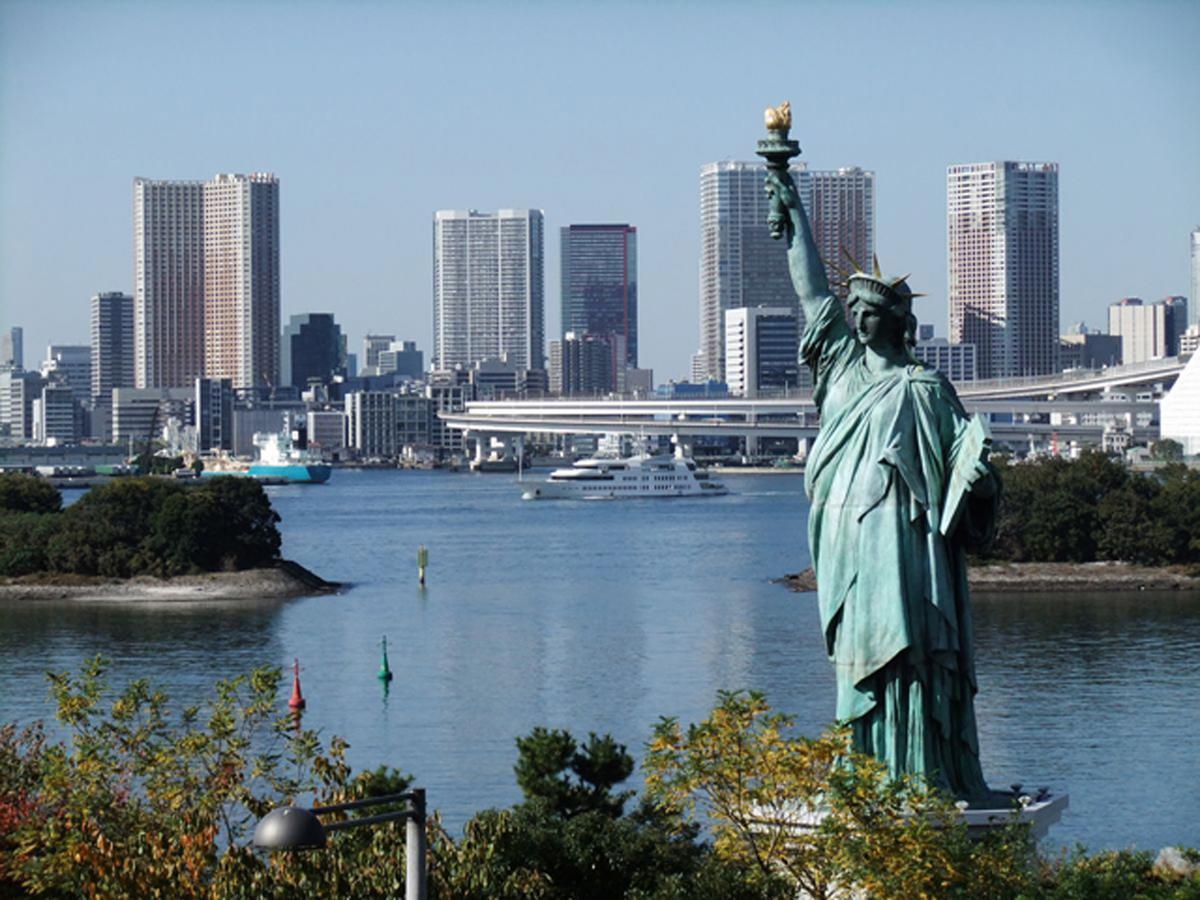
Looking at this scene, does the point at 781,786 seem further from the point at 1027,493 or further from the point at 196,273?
the point at 196,273

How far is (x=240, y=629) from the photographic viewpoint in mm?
27031

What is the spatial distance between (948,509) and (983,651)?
15.9 metres

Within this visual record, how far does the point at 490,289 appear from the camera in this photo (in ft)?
553

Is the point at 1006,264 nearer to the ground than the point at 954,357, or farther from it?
farther from it

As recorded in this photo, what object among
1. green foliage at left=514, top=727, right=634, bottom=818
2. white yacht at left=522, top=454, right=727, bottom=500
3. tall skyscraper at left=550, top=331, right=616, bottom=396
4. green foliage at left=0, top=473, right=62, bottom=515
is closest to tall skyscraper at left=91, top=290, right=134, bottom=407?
tall skyscraper at left=550, top=331, right=616, bottom=396

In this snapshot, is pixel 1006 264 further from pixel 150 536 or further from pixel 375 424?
pixel 150 536

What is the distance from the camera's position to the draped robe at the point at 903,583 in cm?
768

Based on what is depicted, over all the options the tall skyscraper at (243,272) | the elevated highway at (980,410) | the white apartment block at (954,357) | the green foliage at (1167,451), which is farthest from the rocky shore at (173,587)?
the tall skyscraper at (243,272)

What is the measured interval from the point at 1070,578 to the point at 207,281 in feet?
397

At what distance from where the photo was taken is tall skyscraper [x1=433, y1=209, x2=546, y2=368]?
167250 mm

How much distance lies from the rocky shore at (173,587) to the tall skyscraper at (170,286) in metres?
117

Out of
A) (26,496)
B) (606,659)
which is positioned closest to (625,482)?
(26,496)

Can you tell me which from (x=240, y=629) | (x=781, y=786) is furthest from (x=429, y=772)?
(x=240, y=629)

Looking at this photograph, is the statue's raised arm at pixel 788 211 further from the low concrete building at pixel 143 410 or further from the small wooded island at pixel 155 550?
the low concrete building at pixel 143 410
